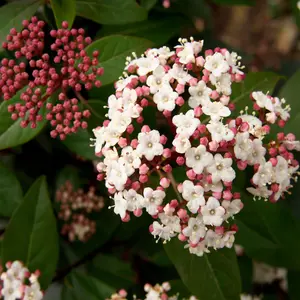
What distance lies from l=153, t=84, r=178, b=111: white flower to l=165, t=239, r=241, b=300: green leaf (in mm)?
460

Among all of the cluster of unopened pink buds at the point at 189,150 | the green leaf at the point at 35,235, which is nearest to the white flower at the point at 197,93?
the cluster of unopened pink buds at the point at 189,150

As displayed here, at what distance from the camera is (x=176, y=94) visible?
1478mm

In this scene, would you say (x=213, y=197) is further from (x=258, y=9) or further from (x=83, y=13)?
(x=258, y=9)

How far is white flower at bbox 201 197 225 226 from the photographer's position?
1.40 m

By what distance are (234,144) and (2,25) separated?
0.92m

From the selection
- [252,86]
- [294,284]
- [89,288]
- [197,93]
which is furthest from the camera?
[294,284]

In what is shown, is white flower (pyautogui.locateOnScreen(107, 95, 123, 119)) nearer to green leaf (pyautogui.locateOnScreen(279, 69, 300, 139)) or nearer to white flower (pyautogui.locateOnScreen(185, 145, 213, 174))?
white flower (pyautogui.locateOnScreen(185, 145, 213, 174))

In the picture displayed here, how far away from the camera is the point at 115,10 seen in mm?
1740

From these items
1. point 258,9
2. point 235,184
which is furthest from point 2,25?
point 258,9

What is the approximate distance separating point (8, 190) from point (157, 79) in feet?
2.39

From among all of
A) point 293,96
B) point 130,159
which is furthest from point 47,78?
point 293,96

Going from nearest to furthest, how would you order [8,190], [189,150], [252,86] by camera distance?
1. [189,150]
2. [252,86]
3. [8,190]

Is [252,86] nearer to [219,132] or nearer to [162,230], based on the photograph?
[219,132]

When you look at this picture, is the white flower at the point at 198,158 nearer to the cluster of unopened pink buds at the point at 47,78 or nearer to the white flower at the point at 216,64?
the white flower at the point at 216,64
